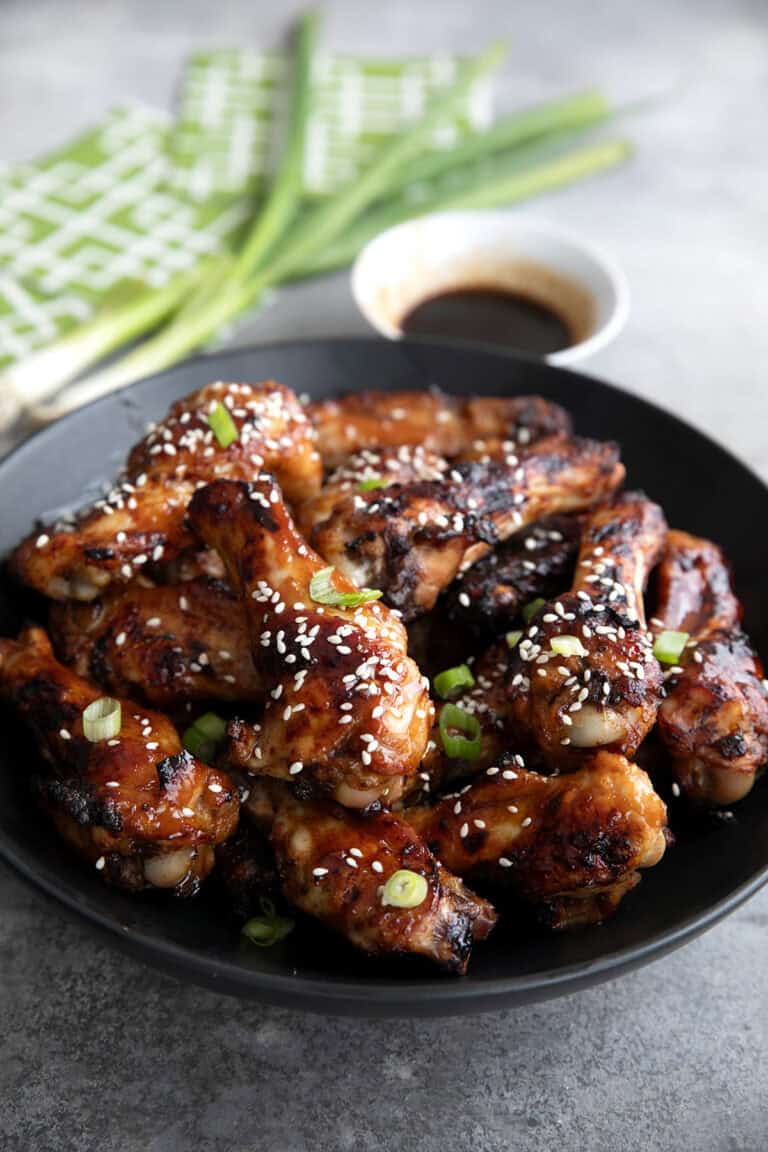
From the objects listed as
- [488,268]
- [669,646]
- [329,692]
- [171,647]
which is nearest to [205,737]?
[171,647]

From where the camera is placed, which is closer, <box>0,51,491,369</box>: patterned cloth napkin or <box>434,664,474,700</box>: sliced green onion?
<box>434,664,474,700</box>: sliced green onion

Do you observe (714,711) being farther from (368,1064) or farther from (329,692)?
(368,1064)

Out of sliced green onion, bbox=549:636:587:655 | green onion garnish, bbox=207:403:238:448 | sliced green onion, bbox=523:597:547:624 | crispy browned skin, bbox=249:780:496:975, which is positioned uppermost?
green onion garnish, bbox=207:403:238:448

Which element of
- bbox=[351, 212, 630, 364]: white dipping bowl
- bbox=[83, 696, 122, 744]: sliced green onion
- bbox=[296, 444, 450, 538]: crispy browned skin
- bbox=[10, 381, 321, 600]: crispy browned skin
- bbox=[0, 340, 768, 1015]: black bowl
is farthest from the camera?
bbox=[351, 212, 630, 364]: white dipping bowl

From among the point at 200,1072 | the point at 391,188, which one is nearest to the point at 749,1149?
the point at 200,1072

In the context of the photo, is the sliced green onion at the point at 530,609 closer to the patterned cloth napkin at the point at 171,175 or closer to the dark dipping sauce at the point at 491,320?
the dark dipping sauce at the point at 491,320

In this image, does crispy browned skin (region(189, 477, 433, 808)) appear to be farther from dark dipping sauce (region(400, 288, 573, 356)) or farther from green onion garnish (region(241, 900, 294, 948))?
dark dipping sauce (region(400, 288, 573, 356))

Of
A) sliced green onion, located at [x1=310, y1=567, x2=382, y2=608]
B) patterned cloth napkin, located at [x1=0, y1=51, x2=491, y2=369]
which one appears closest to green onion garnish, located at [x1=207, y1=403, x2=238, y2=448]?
sliced green onion, located at [x1=310, y1=567, x2=382, y2=608]
